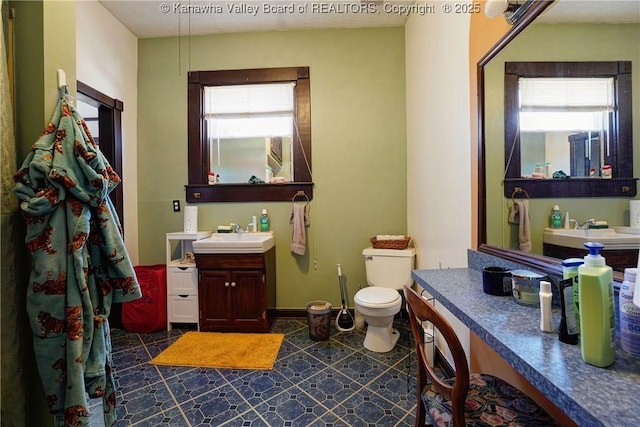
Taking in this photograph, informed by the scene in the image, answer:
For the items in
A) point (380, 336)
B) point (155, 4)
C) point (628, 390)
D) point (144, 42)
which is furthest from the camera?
point (144, 42)

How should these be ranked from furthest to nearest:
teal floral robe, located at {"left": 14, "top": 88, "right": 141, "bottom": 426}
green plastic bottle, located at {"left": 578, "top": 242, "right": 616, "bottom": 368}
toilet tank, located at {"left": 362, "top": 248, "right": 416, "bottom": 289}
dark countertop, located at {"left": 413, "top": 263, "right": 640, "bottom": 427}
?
toilet tank, located at {"left": 362, "top": 248, "right": 416, "bottom": 289} → teal floral robe, located at {"left": 14, "top": 88, "right": 141, "bottom": 426} → green plastic bottle, located at {"left": 578, "top": 242, "right": 616, "bottom": 368} → dark countertop, located at {"left": 413, "top": 263, "right": 640, "bottom": 427}

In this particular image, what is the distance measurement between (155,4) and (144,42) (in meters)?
0.59

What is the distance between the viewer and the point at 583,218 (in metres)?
1.02

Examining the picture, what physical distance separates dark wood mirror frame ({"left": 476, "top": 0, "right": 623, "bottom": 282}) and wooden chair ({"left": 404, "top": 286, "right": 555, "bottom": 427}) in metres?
0.48

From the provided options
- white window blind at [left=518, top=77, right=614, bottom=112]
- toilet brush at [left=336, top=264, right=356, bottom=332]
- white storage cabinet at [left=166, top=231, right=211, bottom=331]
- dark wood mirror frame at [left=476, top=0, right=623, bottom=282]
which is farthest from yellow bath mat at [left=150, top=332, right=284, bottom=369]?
white window blind at [left=518, top=77, right=614, bottom=112]

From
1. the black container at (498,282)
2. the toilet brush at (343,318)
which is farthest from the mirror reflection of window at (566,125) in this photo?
the toilet brush at (343,318)

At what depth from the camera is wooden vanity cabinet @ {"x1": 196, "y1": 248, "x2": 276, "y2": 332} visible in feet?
8.10

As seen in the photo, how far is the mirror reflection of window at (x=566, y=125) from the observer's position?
96 centimetres

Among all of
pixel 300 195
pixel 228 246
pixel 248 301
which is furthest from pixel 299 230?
pixel 248 301

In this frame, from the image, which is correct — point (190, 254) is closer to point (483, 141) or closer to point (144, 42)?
point (144, 42)

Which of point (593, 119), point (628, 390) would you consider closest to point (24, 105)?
point (628, 390)

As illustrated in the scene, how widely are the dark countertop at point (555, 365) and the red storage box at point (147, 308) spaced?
250 cm

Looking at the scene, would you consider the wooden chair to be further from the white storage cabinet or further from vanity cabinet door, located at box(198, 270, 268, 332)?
the white storage cabinet

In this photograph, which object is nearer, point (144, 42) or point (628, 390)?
point (628, 390)
